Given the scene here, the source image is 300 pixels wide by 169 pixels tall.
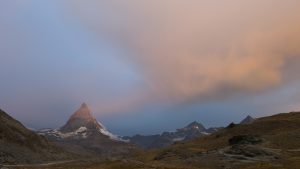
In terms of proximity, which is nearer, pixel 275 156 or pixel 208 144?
pixel 275 156

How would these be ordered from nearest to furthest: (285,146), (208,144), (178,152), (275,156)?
(275,156), (285,146), (178,152), (208,144)

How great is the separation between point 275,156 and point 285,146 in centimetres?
2679

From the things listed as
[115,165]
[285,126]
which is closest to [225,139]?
[285,126]

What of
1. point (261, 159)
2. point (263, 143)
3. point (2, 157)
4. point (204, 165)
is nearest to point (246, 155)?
point (261, 159)

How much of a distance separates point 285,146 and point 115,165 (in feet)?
204

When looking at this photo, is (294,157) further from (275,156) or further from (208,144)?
(208,144)

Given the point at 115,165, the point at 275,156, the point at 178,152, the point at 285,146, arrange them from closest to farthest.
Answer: the point at 115,165
the point at 275,156
the point at 285,146
the point at 178,152

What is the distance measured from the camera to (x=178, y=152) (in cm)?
16075

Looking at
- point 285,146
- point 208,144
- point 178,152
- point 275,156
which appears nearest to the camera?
point 275,156

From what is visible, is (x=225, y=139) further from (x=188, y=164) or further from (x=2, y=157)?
(x=2, y=157)

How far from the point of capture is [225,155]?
130m

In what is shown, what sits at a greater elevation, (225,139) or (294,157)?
(225,139)

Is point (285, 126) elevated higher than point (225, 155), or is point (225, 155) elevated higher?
point (285, 126)

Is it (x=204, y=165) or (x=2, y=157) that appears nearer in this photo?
(x=204, y=165)
